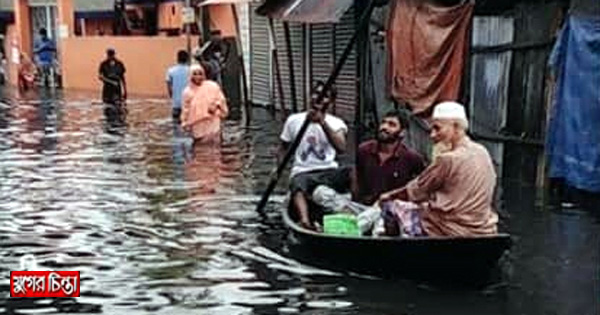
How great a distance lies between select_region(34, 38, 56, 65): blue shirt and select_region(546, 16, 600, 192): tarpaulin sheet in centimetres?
3192

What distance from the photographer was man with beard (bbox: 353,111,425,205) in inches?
409

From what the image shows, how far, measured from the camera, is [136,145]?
69.6ft

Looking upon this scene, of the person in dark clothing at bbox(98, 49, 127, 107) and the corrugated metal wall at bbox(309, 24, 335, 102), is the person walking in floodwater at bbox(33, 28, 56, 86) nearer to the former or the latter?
the person in dark clothing at bbox(98, 49, 127, 107)

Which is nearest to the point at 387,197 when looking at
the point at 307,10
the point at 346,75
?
the point at 307,10

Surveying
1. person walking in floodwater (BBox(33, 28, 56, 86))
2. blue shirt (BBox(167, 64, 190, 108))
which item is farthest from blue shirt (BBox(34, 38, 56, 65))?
blue shirt (BBox(167, 64, 190, 108))

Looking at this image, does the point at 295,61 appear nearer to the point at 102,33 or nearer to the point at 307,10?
the point at 307,10

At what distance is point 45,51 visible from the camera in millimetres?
43031

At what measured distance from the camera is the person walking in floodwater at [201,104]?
19.0 meters

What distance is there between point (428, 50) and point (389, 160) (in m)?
5.61

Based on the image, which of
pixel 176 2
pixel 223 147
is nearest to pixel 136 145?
pixel 223 147

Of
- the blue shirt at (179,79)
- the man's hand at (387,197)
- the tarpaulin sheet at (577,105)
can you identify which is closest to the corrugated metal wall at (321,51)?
the blue shirt at (179,79)

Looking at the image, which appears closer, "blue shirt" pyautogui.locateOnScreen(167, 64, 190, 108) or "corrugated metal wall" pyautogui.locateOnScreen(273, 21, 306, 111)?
"blue shirt" pyautogui.locateOnScreen(167, 64, 190, 108)

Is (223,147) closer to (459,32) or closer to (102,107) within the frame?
(459,32)

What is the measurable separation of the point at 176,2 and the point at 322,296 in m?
31.7
